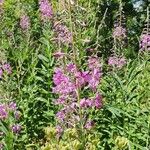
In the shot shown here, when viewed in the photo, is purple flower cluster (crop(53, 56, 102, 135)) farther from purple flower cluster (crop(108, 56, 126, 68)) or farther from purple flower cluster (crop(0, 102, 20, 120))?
purple flower cluster (crop(108, 56, 126, 68))

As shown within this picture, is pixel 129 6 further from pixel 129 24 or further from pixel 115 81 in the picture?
pixel 115 81

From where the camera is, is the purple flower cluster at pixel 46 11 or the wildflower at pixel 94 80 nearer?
the wildflower at pixel 94 80

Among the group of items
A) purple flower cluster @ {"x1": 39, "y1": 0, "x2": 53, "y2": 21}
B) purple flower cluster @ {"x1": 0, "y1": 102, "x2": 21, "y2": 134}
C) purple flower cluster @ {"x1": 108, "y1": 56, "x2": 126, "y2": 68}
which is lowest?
purple flower cluster @ {"x1": 0, "y1": 102, "x2": 21, "y2": 134}

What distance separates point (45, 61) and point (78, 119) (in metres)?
3.32

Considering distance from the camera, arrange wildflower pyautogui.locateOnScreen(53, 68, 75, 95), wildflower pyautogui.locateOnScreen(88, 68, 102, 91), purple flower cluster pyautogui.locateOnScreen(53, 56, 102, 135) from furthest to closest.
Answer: wildflower pyautogui.locateOnScreen(88, 68, 102, 91) < wildflower pyautogui.locateOnScreen(53, 68, 75, 95) < purple flower cluster pyautogui.locateOnScreen(53, 56, 102, 135)

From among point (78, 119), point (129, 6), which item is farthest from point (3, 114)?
point (129, 6)

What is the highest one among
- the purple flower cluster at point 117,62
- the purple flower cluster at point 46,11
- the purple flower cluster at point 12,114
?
the purple flower cluster at point 46,11

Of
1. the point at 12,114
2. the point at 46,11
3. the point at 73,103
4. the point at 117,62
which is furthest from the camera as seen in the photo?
the point at 46,11

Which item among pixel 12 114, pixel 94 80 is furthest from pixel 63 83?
pixel 12 114

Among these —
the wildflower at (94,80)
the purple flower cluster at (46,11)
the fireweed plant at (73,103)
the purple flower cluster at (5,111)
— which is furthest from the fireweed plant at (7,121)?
the purple flower cluster at (46,11)

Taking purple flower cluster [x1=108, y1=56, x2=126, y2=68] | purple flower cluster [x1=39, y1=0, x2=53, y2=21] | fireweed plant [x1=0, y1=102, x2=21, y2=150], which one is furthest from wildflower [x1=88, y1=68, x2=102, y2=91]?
purple flower cluster [x1=39, y1=0, x2=53, y2=21]

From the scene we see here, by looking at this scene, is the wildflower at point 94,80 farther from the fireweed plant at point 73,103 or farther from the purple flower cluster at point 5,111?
the purple flower cluster at point 5,111

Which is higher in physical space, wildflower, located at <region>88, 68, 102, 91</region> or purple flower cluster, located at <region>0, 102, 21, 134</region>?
wildflower, located at <region>88, 68, 102, 91</region>

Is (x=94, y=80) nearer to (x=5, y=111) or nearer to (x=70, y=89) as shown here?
(x=70, y=89)
